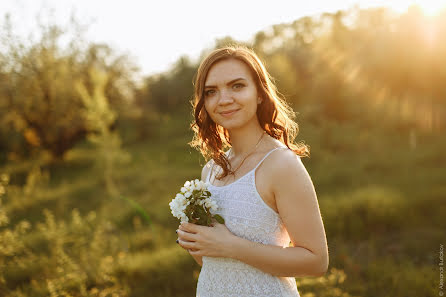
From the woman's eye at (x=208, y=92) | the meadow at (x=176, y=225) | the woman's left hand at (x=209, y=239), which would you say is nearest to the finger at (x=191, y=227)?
the woman's left hand at (x=209, y=239)

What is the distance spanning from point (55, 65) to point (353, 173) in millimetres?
13552

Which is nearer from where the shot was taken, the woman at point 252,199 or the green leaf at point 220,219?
the woman at point 252,199

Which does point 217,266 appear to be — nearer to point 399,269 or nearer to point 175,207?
point 175,207

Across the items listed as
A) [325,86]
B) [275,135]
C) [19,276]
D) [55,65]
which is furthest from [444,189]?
[55,65]

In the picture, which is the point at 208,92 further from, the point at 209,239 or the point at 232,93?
the point at 209,239

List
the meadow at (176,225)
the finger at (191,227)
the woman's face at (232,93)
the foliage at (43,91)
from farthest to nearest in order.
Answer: the foliage at (43,91) < the meadow at (176,225) < the woman's face at (232,93) < the finger at (191,227)

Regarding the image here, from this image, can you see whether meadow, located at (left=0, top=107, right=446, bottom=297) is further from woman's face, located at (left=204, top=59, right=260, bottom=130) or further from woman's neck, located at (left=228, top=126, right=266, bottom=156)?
woman's face, located at (left=204, top=59, right=260, bottom=130)

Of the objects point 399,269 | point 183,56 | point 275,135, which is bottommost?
point 399,269

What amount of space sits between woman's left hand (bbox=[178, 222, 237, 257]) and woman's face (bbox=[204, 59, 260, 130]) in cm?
57

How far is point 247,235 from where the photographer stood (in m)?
1.81

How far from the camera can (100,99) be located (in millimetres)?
9148

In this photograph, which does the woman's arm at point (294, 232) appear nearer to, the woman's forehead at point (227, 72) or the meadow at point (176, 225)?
the woman's forehead at point (227, 72)

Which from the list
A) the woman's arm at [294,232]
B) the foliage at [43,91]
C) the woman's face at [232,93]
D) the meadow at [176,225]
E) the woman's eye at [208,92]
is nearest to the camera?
the woman's arm at [294,232]

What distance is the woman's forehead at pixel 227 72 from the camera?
1.96 meters
